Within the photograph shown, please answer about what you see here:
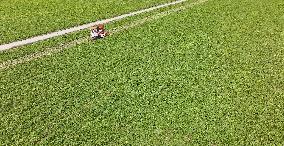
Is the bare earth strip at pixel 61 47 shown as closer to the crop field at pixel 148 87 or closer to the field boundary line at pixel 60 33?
the crop field at pixel 148 87

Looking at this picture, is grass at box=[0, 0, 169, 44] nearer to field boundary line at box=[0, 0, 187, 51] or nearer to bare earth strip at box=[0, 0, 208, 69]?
field boundary line at box=[0, 0, 187, 51]

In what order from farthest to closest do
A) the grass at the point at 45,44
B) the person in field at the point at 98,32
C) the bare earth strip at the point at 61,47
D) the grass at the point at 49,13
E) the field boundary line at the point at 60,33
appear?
the grass at the point at 49,13 < the person in field at the point at 98,32 < the field boundary line at the point at 60,33 < the grass at the point at 45,44 < the bare earth strip at the point at 61,47

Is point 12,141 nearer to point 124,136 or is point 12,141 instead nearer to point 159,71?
point 124,136

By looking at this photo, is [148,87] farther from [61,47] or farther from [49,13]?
[49,13]

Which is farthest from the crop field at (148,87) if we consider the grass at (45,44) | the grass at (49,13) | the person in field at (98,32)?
the person in field at (98,32)

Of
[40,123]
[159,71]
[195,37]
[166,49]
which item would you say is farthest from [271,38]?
[40,123]

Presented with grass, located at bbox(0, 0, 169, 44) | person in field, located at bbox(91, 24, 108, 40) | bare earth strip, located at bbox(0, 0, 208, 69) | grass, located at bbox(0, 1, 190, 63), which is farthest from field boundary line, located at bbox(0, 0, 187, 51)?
person in field, located at bbox(91, 24, 108, 40)

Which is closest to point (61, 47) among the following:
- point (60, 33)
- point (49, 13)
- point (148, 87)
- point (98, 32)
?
point (60, 33)

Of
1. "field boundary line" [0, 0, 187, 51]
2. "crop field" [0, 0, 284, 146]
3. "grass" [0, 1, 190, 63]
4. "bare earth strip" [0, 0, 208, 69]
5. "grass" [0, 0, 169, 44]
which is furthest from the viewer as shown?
"grass" [0, 0, 169, 44]
